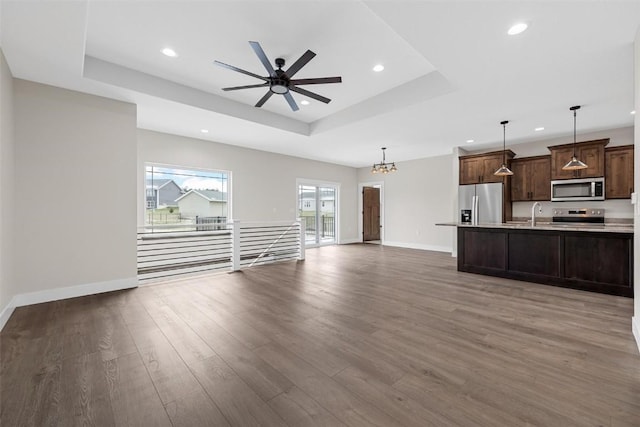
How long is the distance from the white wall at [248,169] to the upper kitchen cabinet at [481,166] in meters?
4.00

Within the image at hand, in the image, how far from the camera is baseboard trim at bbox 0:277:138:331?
3.12 meters

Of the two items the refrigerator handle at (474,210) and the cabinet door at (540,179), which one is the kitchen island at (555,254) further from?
the cabinet door at (540,179)

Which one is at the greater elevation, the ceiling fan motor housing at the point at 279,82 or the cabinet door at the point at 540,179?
the ceiling fan motor housing at the point at 279,82

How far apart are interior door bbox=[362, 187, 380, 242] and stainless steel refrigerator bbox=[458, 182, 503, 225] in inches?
144

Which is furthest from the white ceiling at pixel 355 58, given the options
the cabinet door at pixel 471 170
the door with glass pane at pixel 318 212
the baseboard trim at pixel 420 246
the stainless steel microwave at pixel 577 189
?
the baseboard trim at pixel 420 246

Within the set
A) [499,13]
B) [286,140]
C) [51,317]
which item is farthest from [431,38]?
[51,317]

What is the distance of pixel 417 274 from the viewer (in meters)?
4.89


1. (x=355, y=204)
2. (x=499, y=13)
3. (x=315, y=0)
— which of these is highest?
(x=315, y=0)

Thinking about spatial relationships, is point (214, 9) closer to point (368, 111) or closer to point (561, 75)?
point (368, 111)

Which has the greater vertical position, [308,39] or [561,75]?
[308,39]

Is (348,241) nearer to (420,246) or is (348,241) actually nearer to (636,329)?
(420,246)

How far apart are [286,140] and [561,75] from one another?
4.71 meters

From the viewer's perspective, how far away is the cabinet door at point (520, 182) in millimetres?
6203

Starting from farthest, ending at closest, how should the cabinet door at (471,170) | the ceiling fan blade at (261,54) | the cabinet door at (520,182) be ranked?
the cabinet door at (471,170), the cabinet door at (520,182), the ceiling fan blade at (261,54)
